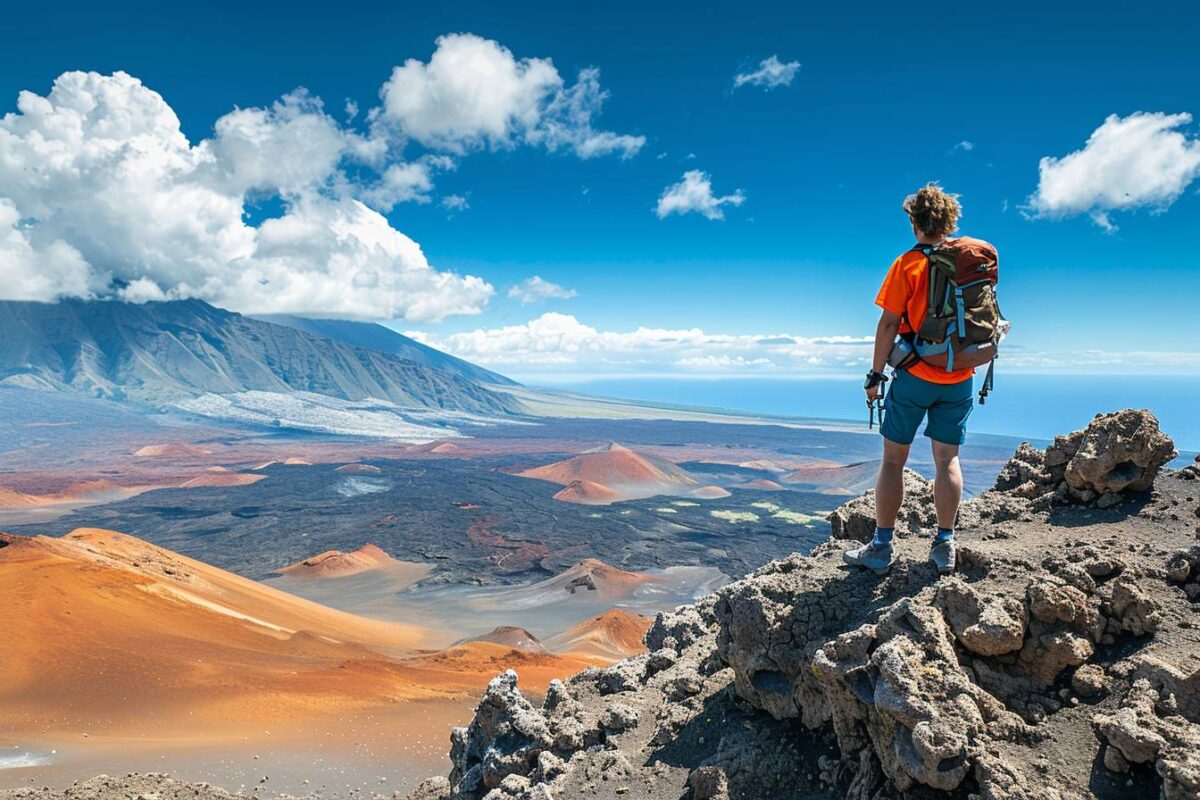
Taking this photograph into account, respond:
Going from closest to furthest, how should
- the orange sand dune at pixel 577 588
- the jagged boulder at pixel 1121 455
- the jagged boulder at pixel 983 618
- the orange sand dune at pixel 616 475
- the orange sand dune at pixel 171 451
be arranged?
1. the jagged boulder at pixel 983 618
2. the jagged boulder at pixel 1121 455
3. the orange sand dune at pixel 577 588
4. the orange sand dune at pixel 616 475
5. the orange sand dune at pixel 171 451

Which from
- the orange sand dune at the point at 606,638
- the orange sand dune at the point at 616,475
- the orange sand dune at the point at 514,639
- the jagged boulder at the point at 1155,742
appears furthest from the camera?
the orange sand dune at the point at 616,475

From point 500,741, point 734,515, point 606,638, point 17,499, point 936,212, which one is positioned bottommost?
point 17,499

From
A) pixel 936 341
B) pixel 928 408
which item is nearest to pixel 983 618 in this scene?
pixel 928 408

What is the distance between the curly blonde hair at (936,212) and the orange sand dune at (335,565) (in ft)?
106

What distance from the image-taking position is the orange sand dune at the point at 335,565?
3134 cm

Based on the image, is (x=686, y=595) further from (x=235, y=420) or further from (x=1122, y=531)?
(x=235, y=420)

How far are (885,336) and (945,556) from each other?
1190 millimetres

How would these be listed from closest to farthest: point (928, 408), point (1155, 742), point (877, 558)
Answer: point (1155, 742)
point (928, 408)
point (877, 558)

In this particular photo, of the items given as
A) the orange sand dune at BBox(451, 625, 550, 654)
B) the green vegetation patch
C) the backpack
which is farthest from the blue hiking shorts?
the green vegetation patch

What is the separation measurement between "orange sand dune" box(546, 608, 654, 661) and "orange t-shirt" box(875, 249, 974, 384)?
16533 millimetres

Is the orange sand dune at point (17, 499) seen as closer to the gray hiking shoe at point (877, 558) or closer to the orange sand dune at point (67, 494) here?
the orange sand dune at point (67, 494)

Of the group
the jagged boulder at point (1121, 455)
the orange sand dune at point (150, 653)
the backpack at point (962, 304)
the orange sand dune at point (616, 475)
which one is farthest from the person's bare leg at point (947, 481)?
the orange sand dune at point (616, 475)

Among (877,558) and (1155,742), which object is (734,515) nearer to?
(877,558)

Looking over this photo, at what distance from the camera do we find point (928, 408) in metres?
3.37
